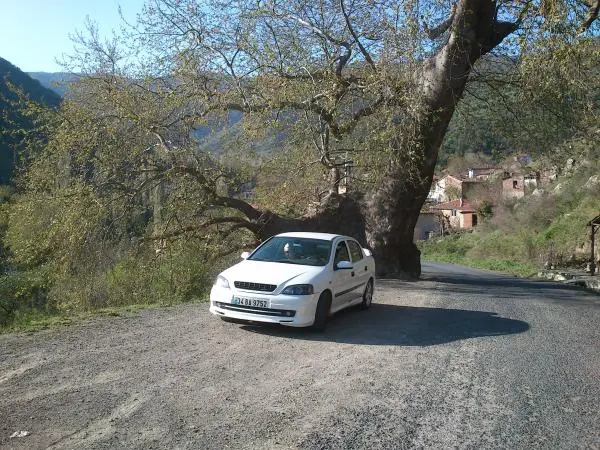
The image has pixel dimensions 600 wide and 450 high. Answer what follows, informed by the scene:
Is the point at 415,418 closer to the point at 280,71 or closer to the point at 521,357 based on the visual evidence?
the point at 521,357

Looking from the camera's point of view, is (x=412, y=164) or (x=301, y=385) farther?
(x=412, y=164)

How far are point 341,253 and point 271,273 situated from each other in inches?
71.4

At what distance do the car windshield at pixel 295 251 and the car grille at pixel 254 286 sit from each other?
3.77 ft

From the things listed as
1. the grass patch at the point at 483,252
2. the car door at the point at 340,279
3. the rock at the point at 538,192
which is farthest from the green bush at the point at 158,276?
the rock at the point at 538,192

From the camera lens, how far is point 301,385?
636cm

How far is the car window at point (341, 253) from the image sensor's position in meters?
10.4

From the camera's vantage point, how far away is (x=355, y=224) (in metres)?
20.3

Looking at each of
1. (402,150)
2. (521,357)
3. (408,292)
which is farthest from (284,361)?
(402,150)

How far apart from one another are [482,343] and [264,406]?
4.18 meters

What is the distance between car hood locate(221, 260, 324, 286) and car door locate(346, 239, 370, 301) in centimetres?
136

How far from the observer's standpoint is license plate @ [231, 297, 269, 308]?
8797 mm

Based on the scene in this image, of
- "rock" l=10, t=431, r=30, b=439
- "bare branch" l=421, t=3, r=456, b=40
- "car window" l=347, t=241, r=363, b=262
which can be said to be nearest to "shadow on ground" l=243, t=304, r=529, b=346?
"car window" l=347, t=241, r=363, b=262

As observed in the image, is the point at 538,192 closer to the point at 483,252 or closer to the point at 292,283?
the point at 483,252

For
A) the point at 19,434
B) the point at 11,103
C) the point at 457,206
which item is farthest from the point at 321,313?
the point at 457,206
